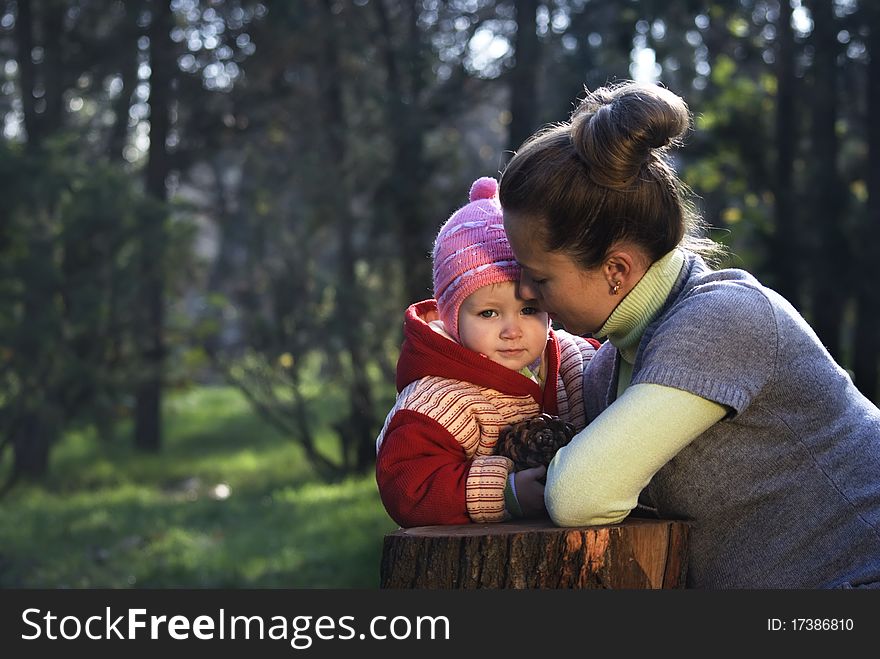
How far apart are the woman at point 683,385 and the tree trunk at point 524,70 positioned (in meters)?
7.63

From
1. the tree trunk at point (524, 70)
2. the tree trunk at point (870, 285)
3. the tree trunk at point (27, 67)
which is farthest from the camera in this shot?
the tree trunk at point (27, 67)

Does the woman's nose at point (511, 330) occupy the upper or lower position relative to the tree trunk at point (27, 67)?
lower

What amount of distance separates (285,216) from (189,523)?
391 centimetres

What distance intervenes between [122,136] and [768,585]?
12577mm

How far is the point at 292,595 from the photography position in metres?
2.57

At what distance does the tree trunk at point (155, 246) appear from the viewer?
400 inches

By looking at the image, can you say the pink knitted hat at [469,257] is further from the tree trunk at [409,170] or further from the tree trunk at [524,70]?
the tree trunk at [409,170]

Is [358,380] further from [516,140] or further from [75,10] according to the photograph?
[75,10]

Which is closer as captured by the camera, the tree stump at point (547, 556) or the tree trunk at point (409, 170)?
the tree stump at point (547, 556)

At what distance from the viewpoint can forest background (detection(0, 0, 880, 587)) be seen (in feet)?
27.8

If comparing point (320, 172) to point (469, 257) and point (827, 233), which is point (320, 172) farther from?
point (469, 257)

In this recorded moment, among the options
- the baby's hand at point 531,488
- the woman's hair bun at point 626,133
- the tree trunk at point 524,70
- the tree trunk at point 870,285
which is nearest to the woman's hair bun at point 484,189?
the woman's hair bun at point 626,133

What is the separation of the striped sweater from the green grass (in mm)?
3907

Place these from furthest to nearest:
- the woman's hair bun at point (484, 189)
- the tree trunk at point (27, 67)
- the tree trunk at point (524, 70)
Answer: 1. the tree trunk at point (27, 67)
2. the tree trunk at point (524, 70)
3. the woman's hair bun at point (484, 189)
